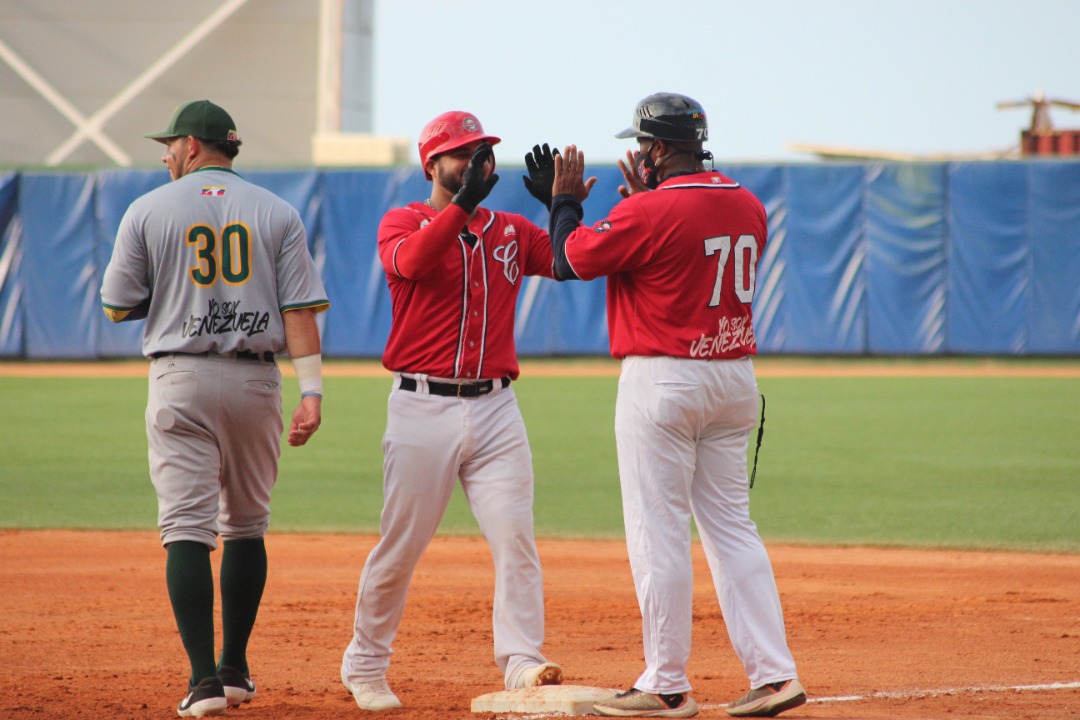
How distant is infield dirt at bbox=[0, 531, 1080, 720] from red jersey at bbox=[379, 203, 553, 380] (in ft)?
3.68

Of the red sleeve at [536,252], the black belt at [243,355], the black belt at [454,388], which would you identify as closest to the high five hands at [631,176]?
the red sleeve at [536,252]

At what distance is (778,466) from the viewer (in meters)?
10.1

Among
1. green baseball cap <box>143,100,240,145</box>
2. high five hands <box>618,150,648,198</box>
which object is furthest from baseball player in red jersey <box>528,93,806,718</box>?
green baseball cap <box>143,100,240,145</box>

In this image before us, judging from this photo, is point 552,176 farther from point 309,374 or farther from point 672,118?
point 309,374

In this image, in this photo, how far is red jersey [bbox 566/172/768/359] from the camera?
3.86m

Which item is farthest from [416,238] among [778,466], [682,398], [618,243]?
[778,466]

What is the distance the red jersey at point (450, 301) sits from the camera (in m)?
4.07

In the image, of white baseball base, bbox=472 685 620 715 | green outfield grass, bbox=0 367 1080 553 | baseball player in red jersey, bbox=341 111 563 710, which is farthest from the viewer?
green outfield grass, bbox=0 367 1080 553

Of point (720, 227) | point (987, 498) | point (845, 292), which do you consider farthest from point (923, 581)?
point (845, 292)

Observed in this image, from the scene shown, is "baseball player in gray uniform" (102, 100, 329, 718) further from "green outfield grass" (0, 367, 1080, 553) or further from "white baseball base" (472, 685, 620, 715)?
"green outfield grass" (0, 367, 1080, 553)

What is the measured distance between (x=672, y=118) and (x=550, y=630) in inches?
95.8

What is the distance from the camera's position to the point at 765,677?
386 centimetres

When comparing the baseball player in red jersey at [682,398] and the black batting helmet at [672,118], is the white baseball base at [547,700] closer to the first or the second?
the baseball player in red jersey at [682,398]

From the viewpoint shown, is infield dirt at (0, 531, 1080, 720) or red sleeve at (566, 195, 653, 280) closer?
red sleeve at (566, 195, 653, 280)
